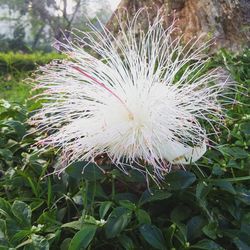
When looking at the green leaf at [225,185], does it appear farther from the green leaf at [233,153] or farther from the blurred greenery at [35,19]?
the blurred greenery at [35,19]

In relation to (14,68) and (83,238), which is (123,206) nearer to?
(83,238)

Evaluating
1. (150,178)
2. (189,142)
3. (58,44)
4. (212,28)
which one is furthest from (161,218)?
(212,28)

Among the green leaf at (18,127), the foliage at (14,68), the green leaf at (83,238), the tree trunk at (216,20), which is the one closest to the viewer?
the green leaf at (83,238)

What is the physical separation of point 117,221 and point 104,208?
0.05 meters

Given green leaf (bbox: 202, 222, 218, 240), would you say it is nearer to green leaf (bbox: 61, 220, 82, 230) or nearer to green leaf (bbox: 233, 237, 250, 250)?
green leaf (bbox: 233, 237, 250, 250)

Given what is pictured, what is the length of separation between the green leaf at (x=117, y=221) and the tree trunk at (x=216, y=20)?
174cm

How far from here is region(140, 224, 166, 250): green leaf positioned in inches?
42.5

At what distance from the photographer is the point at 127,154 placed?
1.22m

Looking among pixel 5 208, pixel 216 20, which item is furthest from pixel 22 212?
pixel 216 20

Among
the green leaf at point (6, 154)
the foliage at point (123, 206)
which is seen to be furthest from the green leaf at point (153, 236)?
the green leaf at point (6, 154)

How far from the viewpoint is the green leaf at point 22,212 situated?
1118 mm

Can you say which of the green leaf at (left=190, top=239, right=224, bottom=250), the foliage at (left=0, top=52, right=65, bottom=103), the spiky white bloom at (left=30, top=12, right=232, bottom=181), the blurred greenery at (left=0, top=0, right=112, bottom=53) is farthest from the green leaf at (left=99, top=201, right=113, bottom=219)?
the blurred greenery at (left=0, top=0, right=112, bottom=53)

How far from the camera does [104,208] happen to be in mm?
1117

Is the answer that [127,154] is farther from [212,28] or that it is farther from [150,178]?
[212,28]
